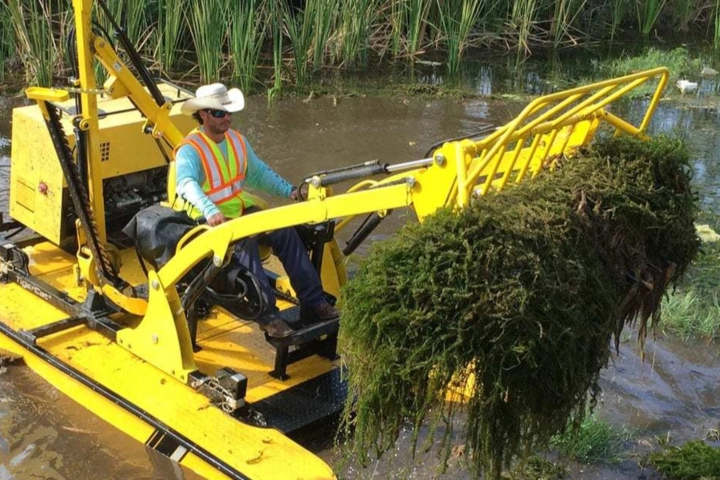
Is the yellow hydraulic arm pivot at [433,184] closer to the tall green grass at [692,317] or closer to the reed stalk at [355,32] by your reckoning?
the tall green grass at [692,317]

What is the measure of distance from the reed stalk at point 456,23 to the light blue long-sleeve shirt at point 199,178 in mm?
6634

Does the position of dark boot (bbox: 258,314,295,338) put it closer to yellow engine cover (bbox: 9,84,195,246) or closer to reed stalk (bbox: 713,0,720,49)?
yellow engine cover (bbox: 9,84,195,246)

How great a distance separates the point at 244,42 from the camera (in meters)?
9.67

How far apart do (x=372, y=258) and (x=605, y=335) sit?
907mm

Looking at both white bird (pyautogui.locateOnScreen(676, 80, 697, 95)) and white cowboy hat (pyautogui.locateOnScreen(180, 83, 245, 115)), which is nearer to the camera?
white cowboy hat (pyautogui.locateOnScreen(180, 83, 245, 115))

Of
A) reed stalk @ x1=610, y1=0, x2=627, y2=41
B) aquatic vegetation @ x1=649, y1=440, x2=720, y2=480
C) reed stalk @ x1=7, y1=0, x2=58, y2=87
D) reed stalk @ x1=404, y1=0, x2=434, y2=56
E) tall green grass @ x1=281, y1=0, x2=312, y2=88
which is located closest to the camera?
aquatic vegetation @ x1=649, y1=440, x2=720, y2=480

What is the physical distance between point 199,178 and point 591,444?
235cm

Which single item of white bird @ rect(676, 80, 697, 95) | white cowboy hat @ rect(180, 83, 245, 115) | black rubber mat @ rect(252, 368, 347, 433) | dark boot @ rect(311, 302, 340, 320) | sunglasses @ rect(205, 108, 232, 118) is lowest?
black rubber mat @ rect(252, 368, 347, 433)

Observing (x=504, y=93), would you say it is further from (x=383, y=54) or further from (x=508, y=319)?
(x=508, y=319)

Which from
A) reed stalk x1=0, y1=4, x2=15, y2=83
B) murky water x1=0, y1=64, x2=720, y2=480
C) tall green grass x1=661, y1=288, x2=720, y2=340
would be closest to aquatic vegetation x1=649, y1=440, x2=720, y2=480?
murky water x1=0, y1=64, x2=720, y2=480

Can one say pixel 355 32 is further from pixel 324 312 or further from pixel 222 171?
pixel 324 312

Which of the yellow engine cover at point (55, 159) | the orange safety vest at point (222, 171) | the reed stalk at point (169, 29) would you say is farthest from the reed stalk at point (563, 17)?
the orange safety vest at point (222, 171)

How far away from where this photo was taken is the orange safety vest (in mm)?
4637

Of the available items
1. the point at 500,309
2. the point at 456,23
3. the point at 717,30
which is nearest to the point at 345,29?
the point at 456,23
